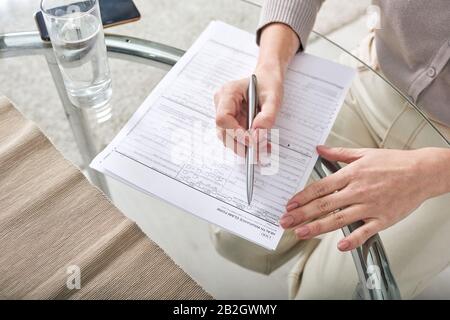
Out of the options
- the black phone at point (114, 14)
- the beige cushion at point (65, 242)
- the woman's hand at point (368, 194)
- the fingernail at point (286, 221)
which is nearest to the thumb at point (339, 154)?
the woman's hand at point (368, 194)

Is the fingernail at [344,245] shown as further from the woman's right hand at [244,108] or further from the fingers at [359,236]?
the woman's right hand at [244,108]

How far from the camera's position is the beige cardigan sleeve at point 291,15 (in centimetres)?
69

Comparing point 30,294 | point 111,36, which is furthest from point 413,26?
point 30,294

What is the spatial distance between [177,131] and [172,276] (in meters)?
0.21

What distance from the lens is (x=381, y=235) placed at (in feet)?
2.06

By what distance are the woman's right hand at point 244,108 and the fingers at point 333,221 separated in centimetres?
12

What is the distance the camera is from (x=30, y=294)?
464mm

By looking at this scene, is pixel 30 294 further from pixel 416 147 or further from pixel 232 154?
pixel 416 147

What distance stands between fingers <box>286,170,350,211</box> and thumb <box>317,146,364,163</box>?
0.04 m

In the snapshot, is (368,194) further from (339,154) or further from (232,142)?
(232,142)

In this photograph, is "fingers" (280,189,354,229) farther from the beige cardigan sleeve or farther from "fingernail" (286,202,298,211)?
the beige cardigan sleeve

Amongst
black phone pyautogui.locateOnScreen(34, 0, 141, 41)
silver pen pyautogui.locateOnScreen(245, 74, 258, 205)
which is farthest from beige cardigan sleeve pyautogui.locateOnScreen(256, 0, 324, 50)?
black phone pyautogui.locateOnScreen(34, 0, 141, 41)

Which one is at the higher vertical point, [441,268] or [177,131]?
[177,131]

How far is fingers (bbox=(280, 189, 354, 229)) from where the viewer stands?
55 cm
